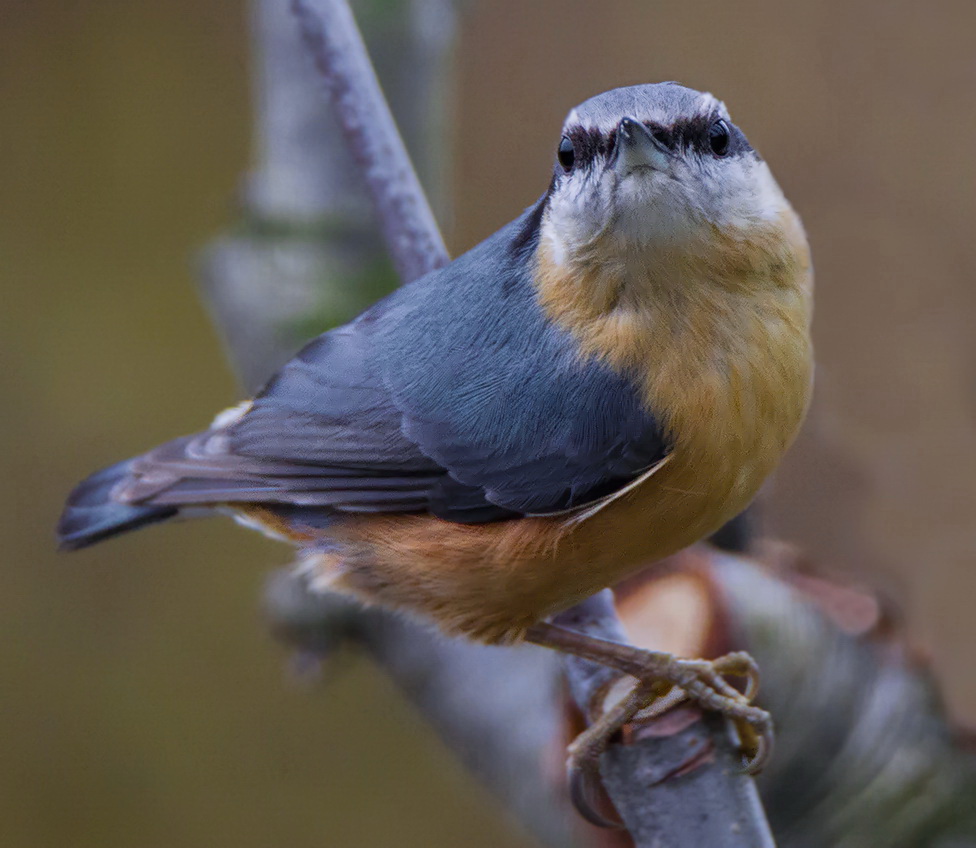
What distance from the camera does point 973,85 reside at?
300 cm

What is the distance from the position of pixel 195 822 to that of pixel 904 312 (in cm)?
226

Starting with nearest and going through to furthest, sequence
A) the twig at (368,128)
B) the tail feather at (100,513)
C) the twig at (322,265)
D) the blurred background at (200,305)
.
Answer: the twig at (368,128), the tail feather at (100,513), the twig at (322,265), the blurred background at (200,305)

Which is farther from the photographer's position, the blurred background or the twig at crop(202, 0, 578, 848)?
the blurred background

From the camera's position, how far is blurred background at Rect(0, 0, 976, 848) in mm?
2924

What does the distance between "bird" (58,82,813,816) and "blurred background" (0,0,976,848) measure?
109 centimetres

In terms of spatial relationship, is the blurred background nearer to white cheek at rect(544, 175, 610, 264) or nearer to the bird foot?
the bird foot

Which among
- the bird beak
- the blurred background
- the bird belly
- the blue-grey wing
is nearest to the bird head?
the bird beak

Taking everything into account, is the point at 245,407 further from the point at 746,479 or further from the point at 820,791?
the point at 820,791

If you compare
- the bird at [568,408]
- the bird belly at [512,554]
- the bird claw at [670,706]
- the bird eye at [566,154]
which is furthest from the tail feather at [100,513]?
the bird eye at [566,154]

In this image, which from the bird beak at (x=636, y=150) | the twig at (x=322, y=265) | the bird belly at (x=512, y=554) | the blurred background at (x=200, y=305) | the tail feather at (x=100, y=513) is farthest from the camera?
the blurred background at (x=200, y=305)

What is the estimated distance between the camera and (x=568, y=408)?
1.54m

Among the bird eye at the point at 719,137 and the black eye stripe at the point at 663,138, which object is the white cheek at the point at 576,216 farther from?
the bird eye at the point at 719,137

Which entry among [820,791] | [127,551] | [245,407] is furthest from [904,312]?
[127,551]

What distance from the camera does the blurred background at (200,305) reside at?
292 cm
